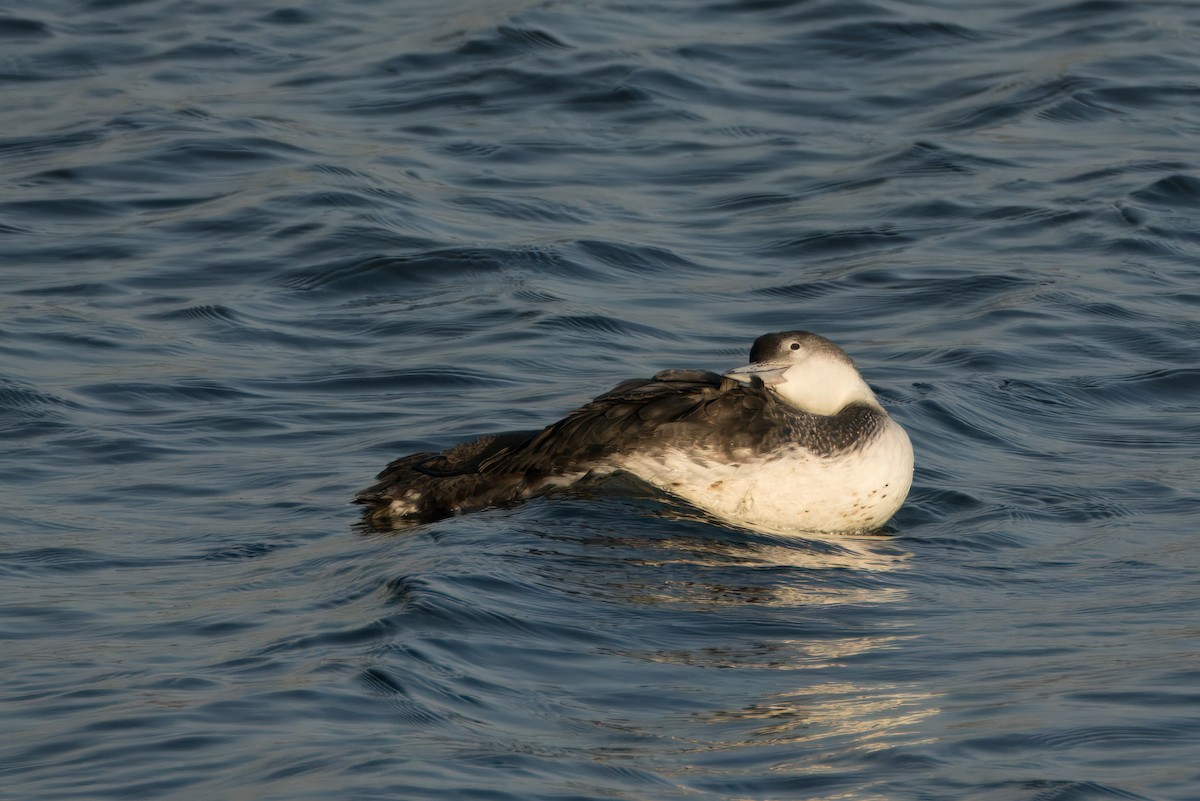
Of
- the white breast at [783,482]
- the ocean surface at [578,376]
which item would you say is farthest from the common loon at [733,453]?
the ocean surface at [578,376]

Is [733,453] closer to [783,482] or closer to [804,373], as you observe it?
[783,482]

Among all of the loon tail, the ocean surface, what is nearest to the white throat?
the ocean surface

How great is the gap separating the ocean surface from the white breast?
0.10 meters

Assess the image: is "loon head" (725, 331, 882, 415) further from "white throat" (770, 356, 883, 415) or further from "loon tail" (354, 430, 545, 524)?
"loon tail" (354, 430, 545, 524)

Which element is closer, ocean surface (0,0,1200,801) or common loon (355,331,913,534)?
ocean surface (0,0,1200,801)

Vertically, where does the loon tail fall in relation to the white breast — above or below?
below

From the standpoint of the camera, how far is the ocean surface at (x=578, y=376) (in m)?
5.46

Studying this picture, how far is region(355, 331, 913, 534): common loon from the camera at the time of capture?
23.6ft

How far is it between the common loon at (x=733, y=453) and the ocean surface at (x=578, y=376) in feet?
0.39

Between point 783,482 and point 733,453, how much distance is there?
218 mm

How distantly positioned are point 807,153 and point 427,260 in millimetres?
3466

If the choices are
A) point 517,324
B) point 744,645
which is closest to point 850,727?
point 744,645

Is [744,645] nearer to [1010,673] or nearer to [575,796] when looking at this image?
[1010,673]

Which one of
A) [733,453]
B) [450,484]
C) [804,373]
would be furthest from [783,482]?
[450,484]
